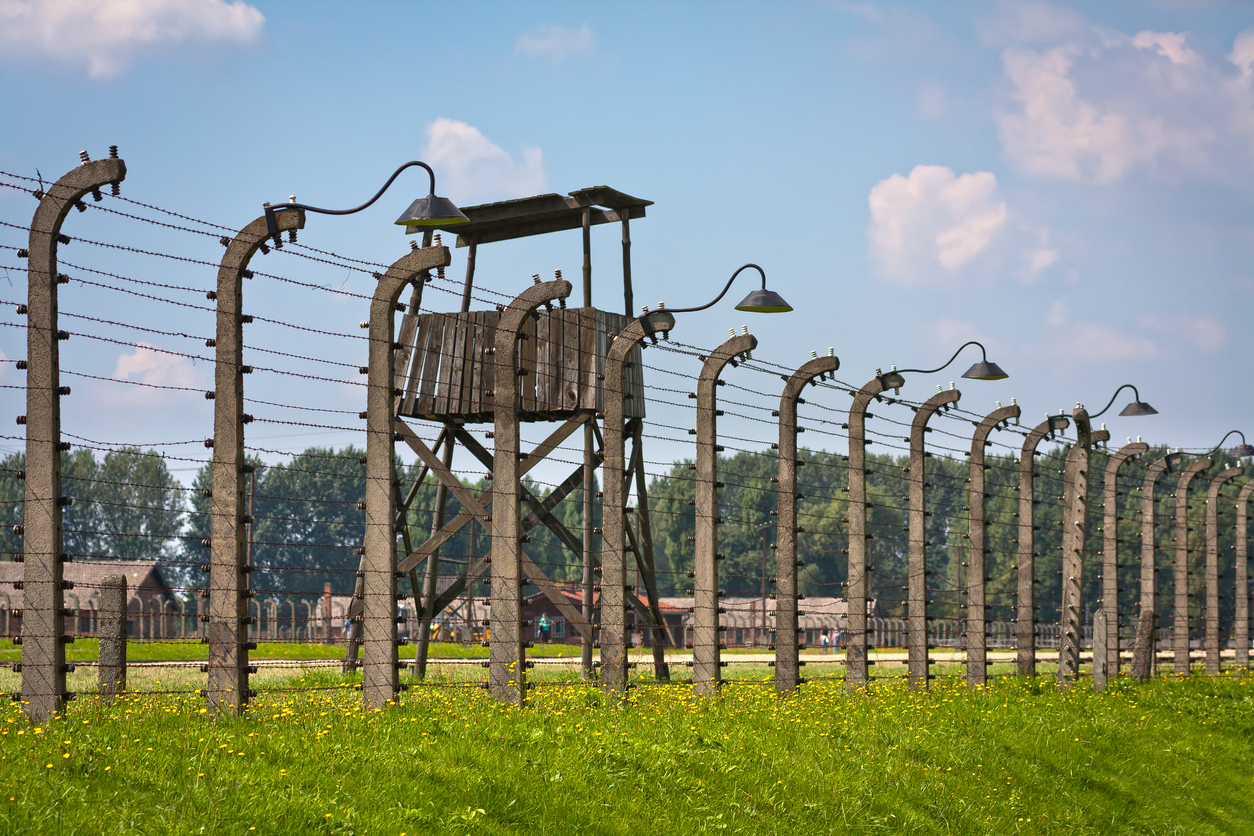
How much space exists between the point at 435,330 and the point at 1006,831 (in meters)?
11.6

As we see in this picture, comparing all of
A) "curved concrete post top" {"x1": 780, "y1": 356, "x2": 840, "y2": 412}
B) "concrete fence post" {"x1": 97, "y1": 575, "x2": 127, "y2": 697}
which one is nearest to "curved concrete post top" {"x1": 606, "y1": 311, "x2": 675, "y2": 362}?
"curved concrete post top" {"x1": 780, "y1": 356, "x2": 840, "y2": 412}

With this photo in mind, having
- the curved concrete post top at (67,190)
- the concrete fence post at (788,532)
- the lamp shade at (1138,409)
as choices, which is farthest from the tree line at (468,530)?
the curved concrete post top at (67,190)

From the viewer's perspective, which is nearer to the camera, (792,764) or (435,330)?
(792,764)

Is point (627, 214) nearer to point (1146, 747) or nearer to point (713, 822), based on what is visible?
point (1146, 747)

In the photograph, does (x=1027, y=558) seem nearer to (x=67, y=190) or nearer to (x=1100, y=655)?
(x=1100, y=655)

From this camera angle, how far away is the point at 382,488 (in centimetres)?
1136

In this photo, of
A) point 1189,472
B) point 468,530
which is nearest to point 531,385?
point 1189,472

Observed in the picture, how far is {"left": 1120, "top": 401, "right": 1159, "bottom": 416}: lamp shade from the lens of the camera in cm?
2331

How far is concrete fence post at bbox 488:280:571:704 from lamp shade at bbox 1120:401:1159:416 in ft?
49.5

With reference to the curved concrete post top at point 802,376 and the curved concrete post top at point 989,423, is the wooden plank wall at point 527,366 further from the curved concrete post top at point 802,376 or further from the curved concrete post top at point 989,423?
the curved concrete post top at point 989,423

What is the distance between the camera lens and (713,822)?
31.0 ft

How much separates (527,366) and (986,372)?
7.19m

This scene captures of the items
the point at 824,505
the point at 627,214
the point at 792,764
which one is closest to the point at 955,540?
the point at 824,505

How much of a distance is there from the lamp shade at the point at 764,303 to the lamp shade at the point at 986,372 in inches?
219
